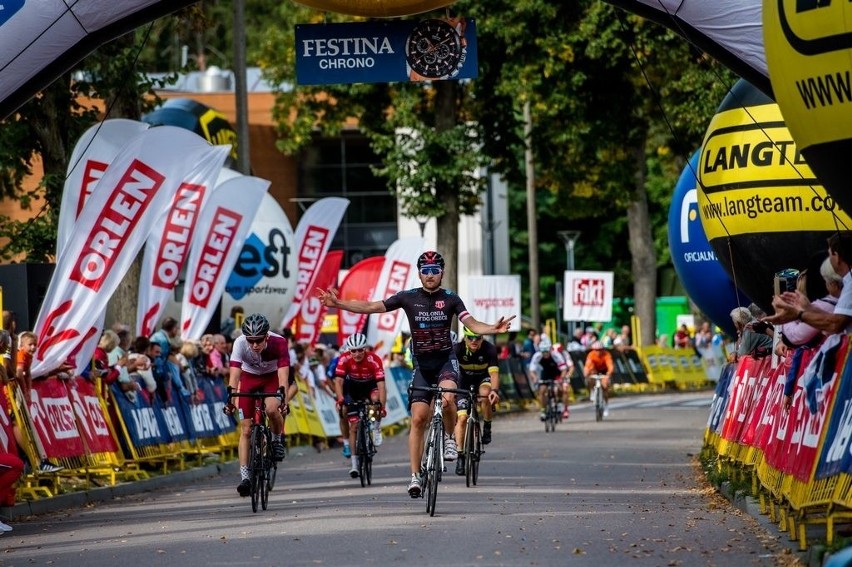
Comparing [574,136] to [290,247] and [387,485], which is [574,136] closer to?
[290,247]

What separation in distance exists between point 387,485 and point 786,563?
8252 mm

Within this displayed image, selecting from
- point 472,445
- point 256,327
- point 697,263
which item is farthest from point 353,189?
point 256,327

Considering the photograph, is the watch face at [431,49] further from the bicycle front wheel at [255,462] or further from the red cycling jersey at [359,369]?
the red cycling jersey at [359,369]

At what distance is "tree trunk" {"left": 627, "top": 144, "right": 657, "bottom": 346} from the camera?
48.9 meters

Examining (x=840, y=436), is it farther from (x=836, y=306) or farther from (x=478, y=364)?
(x=478, y=364)

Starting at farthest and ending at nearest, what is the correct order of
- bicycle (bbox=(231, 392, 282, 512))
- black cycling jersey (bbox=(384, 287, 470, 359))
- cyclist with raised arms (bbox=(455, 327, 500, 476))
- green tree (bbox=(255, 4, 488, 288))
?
1. green tree (bbox=(255, 4, 488, 288))
2. cyclist with raised arms (bbox=(455, 327, 500, 476))
3. bicycle (bbox=(231, 392, 282, 512))
4. black cycling jersey (bbox=(384, 287, 470, 359))

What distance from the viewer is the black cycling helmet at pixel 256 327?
15.7m

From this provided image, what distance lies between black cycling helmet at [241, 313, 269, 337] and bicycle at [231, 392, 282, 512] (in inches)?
22.0

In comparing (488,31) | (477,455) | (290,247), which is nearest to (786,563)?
(477,455)

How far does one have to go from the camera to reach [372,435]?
62.1ft

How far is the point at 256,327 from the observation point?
620 inches

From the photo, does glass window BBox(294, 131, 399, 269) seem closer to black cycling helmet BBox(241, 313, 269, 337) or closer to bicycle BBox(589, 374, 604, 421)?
bicycle BBox(589, 374, 604, 421)

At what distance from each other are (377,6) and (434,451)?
175 inches

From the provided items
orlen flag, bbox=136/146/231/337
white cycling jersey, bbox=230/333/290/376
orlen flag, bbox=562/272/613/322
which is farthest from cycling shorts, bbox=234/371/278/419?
orlen flag, bbox=562/272/613/322
